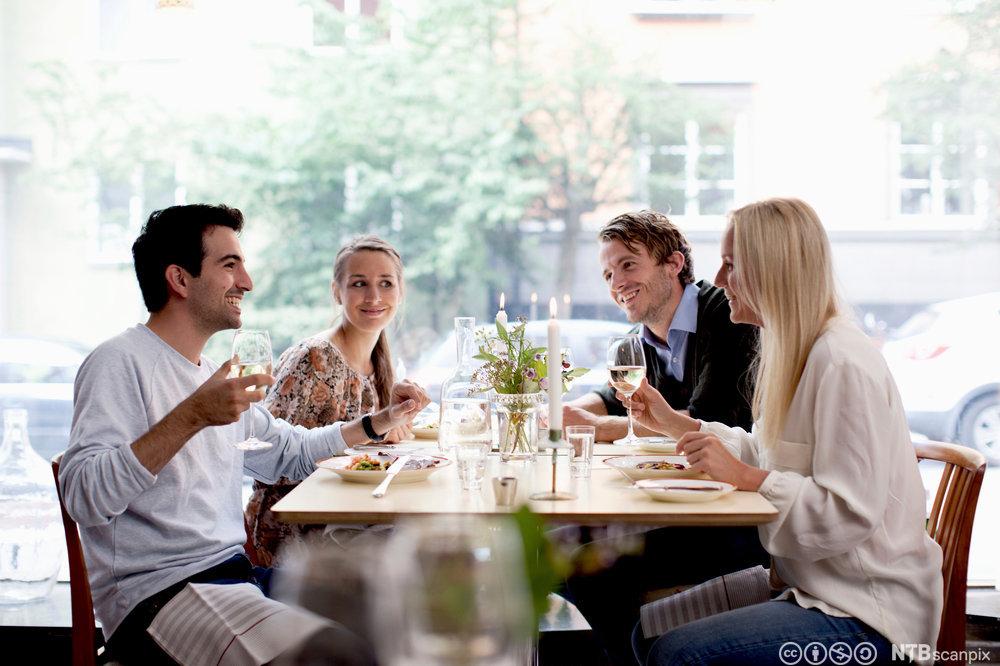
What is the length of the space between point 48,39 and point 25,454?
228 centimetres

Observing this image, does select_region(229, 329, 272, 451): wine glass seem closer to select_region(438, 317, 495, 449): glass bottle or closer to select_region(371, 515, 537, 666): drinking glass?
select_region(438, 317, 495, 449): glass bottle

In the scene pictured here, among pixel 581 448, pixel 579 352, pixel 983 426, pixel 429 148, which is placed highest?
pixel 429 148

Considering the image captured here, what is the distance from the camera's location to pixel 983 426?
437 cm

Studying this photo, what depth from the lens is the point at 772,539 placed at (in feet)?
5.18

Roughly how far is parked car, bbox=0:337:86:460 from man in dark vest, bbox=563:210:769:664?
255cm

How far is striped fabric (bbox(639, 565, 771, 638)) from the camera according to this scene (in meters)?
1.85

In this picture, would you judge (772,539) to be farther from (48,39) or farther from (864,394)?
(48,39)

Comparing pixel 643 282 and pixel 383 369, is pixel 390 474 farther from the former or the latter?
pixel 643 282

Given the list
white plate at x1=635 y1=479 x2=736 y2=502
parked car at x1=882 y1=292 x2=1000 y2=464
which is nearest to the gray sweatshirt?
white plate at x1=635 y1=479 x2=736 y2=502

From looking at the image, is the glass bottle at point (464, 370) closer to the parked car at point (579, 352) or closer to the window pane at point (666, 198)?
the parked car at point (579, 352)

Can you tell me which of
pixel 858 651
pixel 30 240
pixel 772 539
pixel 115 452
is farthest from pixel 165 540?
pixel 30 240

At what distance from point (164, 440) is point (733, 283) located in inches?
44.1

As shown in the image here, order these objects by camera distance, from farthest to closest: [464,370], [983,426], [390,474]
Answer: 1. [983,426]
2. [464,370]
3. [390,474]

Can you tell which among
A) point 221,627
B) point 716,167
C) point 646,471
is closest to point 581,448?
point 646,471
